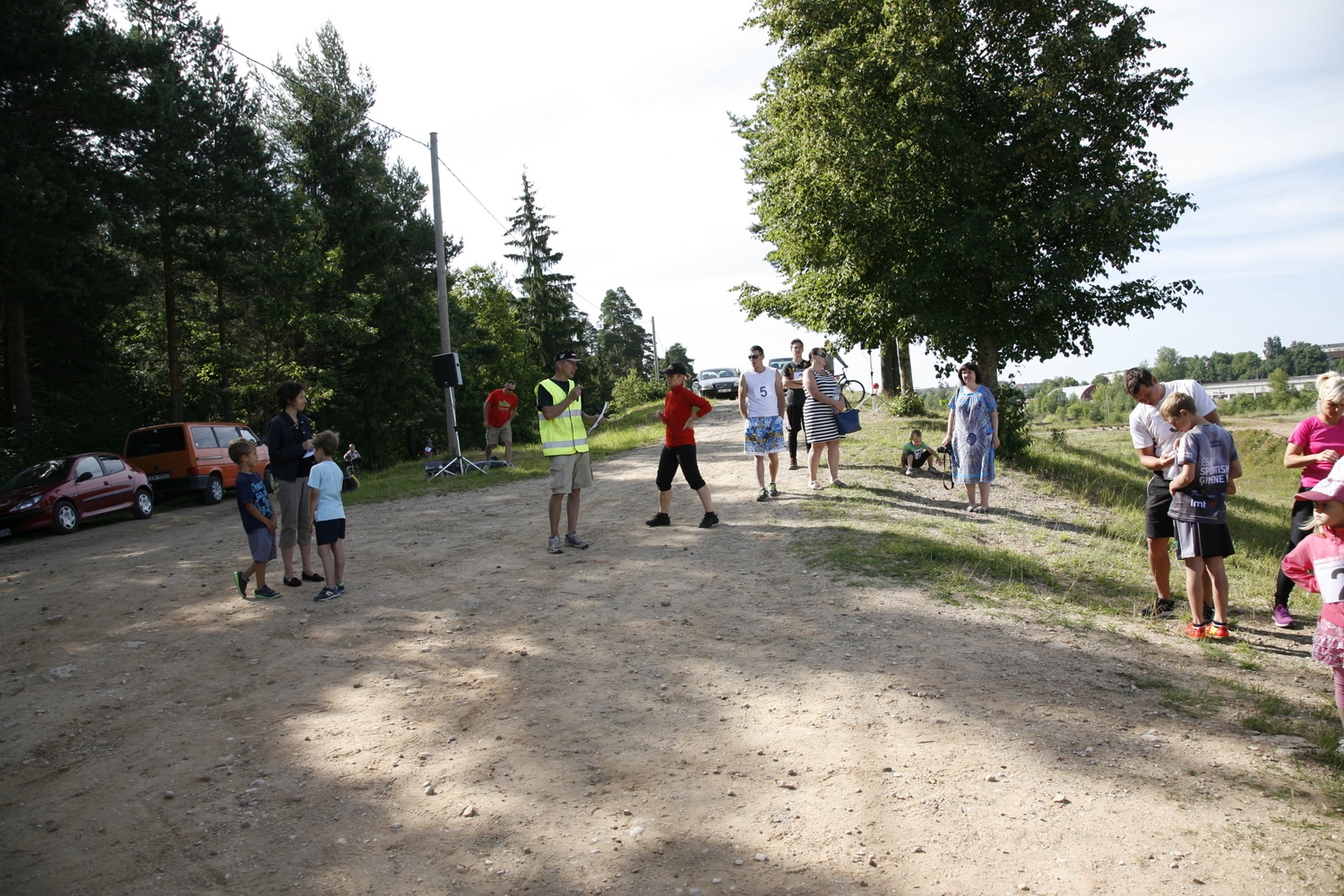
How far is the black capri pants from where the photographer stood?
9539 mm

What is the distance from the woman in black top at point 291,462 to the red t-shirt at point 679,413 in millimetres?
3746

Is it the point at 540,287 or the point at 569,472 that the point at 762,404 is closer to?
the point at 569,472

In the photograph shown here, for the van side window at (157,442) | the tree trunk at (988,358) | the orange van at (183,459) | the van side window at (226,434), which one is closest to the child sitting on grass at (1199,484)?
the tree trunk at (988,358)

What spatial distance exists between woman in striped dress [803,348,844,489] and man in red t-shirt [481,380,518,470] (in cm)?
709

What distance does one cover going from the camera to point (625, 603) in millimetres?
7262

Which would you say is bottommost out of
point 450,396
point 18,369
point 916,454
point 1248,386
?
point 1248,386

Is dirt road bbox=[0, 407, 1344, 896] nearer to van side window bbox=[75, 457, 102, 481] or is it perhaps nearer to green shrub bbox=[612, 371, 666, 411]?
van side window bbox=[75, 457, 102, 481]

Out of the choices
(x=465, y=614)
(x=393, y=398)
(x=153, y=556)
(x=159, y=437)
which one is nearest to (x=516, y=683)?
(x=465, y=614)

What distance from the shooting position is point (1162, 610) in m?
7.01

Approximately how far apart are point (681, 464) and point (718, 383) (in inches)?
1284

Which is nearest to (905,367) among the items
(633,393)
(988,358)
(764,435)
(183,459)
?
(988,358)

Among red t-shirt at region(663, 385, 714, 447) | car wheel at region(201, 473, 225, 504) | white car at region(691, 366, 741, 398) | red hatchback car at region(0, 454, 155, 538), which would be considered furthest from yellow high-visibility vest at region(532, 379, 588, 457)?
white car at region(691, 366, 741, 398)

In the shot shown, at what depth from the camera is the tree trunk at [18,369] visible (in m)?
20.5

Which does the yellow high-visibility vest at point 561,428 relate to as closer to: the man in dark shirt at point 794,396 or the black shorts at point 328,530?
the black shorts at point 328,530
